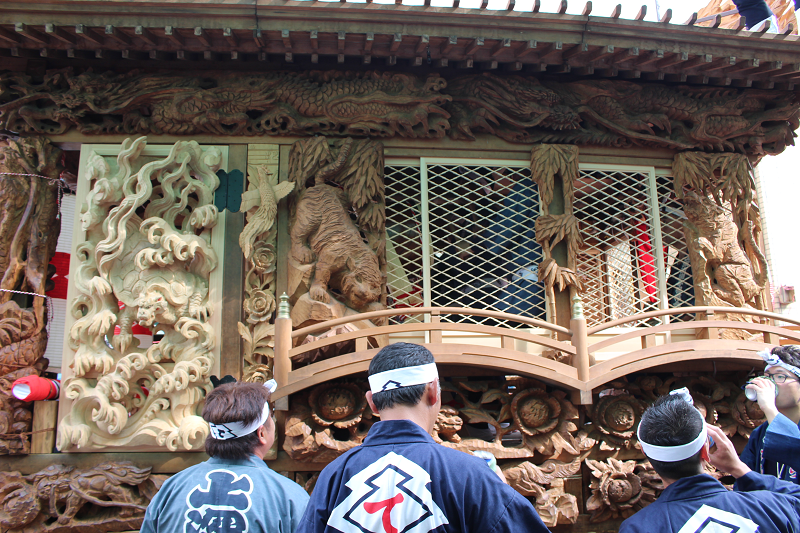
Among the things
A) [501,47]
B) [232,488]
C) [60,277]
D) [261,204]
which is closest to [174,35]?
[261,204]

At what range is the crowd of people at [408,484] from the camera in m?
1.64

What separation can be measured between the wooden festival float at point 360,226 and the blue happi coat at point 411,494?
8.80ft

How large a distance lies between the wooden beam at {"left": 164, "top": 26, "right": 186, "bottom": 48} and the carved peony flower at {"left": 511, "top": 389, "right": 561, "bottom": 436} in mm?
4477

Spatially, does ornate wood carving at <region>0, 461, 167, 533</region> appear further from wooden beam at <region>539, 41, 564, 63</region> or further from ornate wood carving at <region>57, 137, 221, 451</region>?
wooden beam at <region>539, 41, 564, 63</region>

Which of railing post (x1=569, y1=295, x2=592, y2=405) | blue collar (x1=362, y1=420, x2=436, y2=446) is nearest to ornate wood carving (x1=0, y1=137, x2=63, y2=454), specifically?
blue collar (x1=362, y1=420, x2=436, y2=446)

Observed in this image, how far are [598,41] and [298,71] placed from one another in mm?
2996

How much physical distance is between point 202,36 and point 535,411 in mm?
4522

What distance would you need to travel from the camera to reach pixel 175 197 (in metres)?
5.37

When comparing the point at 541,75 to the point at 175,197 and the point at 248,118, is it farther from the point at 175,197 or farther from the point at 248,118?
the point at 175,197

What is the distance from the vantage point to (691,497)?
1.95m

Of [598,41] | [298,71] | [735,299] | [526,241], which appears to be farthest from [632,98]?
[298,71]

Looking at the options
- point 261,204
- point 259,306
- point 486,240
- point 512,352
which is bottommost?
point 512,352

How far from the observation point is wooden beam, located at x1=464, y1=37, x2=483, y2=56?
5172 mm

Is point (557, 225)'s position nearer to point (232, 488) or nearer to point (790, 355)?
point (790, 355)
